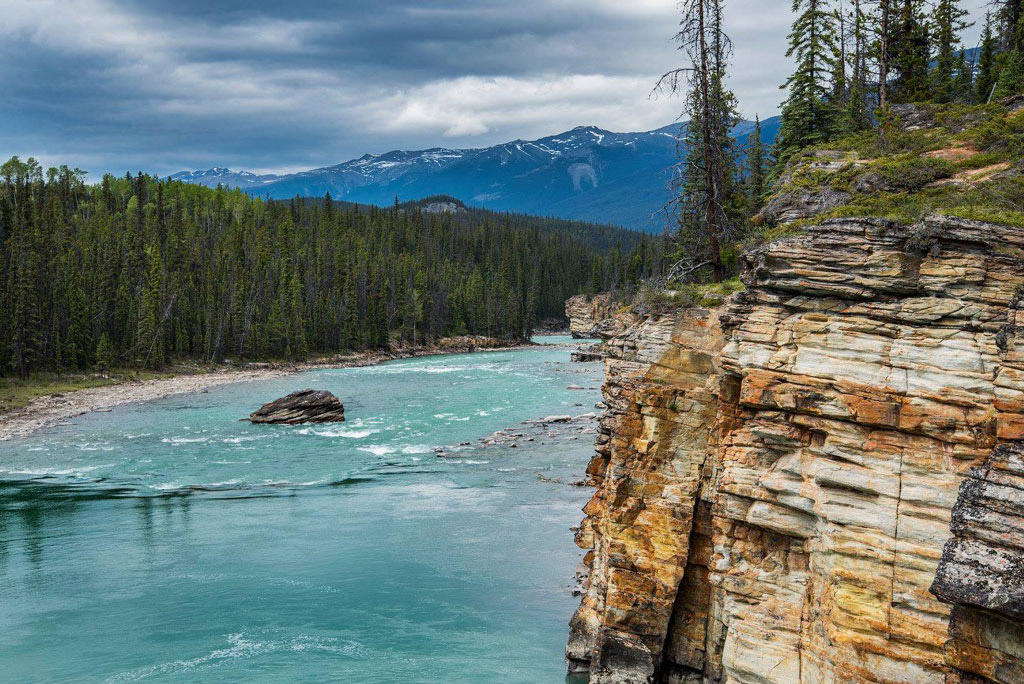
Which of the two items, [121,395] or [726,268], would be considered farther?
[121,395]

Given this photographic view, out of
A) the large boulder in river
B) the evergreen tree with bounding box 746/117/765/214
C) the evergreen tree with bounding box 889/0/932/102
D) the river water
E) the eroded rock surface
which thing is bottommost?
the river water

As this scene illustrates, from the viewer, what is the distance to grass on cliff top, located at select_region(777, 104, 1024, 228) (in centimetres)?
1280

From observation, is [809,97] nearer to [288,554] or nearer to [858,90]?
[858,90]

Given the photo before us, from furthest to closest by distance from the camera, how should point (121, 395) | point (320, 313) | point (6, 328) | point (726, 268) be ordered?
point (320, 313), point (6, 328), point (121, 395), point (726, 268)

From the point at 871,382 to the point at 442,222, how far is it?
19153 cm

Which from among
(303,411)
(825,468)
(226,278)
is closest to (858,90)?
(825,468)

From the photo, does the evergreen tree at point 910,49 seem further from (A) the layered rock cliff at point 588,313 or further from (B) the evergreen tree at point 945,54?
(A) the layered rock cliff at point 588,313

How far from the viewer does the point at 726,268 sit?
21422 millimetres

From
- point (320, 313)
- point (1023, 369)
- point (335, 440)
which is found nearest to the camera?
point (1023, 369)

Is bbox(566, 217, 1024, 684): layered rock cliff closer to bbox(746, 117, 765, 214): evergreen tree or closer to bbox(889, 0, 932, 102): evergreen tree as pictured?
bbox(746, 117, 765, 214): evergreen tree

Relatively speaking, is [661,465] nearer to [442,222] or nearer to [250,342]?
[250,342]

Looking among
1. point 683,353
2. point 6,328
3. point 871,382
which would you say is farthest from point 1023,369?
point 6,328

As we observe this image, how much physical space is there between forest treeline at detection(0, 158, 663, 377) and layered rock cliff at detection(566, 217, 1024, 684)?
72.4m

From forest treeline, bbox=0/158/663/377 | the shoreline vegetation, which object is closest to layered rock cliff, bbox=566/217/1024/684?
the shoreline vegetation
